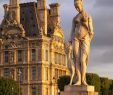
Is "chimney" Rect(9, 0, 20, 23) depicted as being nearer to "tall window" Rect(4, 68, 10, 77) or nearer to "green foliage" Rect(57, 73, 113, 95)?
"tall window" Rect(4, 68, 10, 77)

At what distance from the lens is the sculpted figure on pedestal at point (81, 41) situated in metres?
23.8

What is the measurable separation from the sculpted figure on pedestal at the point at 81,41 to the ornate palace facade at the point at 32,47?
93315 millimetres

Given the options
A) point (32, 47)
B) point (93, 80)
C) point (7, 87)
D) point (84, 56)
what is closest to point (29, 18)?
point (32, 47)

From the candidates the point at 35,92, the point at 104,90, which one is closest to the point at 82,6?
the point at 104,90

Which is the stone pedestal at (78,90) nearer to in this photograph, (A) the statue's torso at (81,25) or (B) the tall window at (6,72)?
(A) the statue's torso at (81,25)

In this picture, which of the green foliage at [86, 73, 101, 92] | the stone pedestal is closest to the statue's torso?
the stone pedestal

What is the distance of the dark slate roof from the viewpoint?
123 meters

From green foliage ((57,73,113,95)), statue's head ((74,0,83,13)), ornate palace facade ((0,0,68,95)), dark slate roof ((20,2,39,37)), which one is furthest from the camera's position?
dark slate roof ((20,2,39,37))

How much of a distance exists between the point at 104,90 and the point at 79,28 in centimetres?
7655

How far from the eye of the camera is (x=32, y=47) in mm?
120938

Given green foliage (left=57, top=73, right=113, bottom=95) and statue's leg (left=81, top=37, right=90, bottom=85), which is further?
green foliage (left=57, top=73, right=113, bottom=95)

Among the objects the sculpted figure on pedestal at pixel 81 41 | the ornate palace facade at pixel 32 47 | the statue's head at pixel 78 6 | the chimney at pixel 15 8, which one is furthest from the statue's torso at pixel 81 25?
the chimney at pixel 15 8

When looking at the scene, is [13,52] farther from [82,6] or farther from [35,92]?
[82,6]

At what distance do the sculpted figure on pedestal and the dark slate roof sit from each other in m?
97.9
